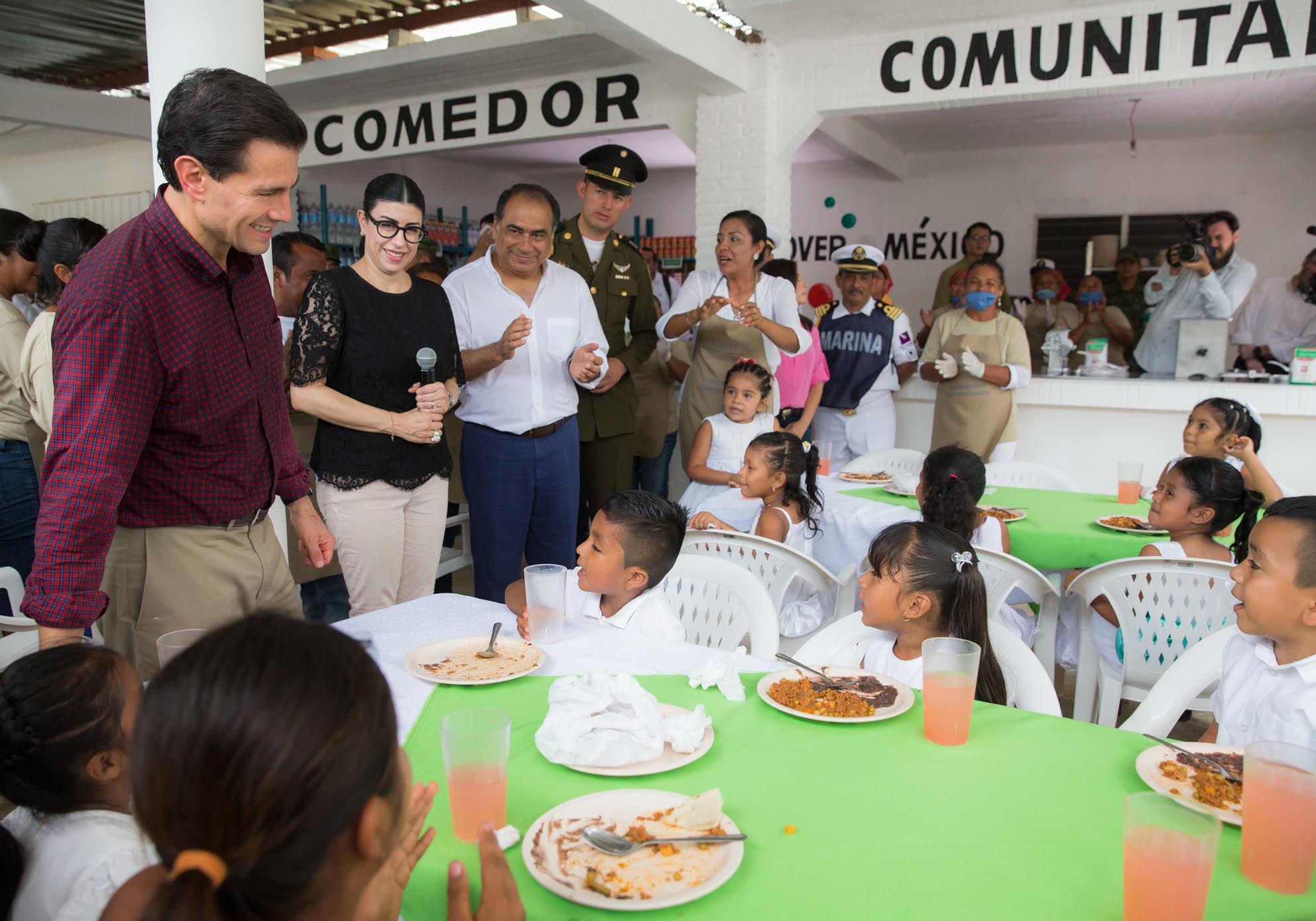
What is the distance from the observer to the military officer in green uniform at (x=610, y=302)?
3.63 m

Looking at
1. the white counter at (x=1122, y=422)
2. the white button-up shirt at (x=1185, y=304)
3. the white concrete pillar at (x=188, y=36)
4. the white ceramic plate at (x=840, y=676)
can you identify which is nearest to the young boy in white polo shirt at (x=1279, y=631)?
the white ceramic plate at (x=840, y=676)

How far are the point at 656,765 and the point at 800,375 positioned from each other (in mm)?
3612

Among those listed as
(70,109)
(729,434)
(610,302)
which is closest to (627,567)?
(729,434)

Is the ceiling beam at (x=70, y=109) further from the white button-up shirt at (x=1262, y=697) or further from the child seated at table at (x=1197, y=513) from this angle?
the white button-up shirt at (x=1262, y=697)

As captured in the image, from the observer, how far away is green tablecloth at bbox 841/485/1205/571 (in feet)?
9.41

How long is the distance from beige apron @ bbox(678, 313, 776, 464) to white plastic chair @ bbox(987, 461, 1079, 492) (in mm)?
1037

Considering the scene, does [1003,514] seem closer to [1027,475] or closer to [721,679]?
[1027,475]

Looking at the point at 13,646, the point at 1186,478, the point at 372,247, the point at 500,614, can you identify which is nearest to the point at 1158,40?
the point at 1186,478

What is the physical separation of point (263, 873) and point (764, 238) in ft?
12.5

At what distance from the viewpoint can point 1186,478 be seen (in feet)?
8.95

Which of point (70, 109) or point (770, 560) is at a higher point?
point (70, 109)

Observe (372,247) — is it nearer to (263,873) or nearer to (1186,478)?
(263,873)

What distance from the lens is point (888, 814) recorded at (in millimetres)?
1138

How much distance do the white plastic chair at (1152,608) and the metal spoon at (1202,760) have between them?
1228 millimetres
